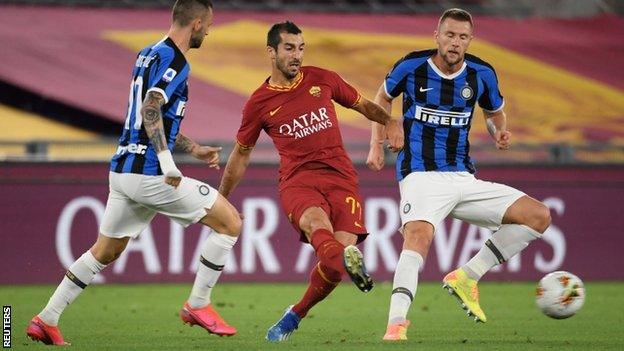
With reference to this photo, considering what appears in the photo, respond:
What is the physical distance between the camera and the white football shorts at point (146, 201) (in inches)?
339

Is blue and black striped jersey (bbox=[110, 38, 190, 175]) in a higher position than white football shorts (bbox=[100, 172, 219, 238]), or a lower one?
higher

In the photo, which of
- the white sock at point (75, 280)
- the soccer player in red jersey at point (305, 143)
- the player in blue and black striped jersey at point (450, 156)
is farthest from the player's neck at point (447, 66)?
the white sock at point (75, 280)

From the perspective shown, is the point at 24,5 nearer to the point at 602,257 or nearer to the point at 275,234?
the point at 275,234

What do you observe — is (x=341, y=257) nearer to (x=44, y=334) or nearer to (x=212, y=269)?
(x=212, y=269)

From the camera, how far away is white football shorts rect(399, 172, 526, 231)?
884 centimetres

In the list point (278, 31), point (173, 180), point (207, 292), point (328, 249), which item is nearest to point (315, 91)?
point (278, 31)

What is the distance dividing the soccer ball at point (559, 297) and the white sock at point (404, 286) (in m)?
0.90

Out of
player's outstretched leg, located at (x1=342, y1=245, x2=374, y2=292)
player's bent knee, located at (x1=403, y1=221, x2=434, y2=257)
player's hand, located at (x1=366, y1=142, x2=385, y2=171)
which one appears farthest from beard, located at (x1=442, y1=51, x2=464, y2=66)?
player's outstretched leg, located at (x1=342, y1=245, x2=374, y2=292)

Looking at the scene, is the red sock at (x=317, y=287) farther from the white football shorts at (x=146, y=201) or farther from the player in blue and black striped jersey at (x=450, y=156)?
the white football shorts at (x=146, y=201)

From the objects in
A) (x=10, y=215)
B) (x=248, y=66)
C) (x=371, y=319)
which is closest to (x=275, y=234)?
(x=10, y=215)

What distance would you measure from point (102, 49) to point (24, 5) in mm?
1325

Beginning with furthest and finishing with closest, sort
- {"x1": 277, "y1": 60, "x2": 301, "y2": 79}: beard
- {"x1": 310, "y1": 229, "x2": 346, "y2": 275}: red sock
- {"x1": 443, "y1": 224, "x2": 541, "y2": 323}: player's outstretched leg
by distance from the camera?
{"x1": 277, "y1": 60, "x2": 301, "y2": 79}: beard
{"x1": 443, "y1": 224, "x2": 541, "y2": 323}: player's outstretched leg
{"x1": 310, "y1": 229, "x2": 346, "y2": 275}: red sock

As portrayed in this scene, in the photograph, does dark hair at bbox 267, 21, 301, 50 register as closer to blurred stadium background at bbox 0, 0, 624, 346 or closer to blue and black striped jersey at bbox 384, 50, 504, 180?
blue and black striped jersey at bbox 384, 50, 504, 180

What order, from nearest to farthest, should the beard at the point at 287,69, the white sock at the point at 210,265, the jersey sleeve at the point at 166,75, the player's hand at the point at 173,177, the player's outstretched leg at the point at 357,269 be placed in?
the player's outstretched leg at the point at 357,269, the player's hand at the point at 173,177, the jersey sleeve at the point at 166,75, the white sock at the point at 210,265, the beard at the point at 287,69
